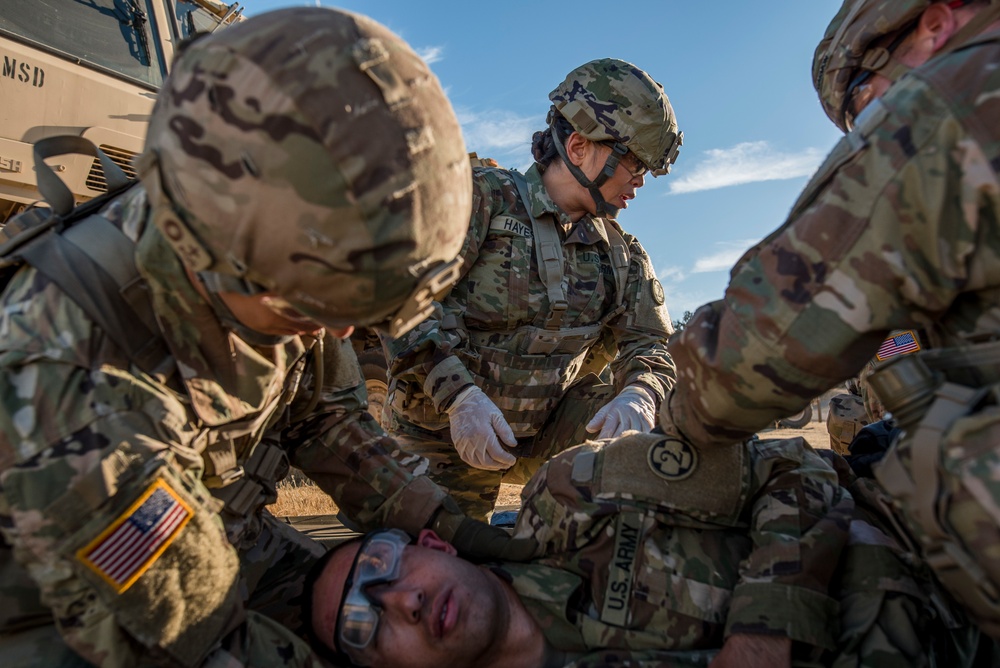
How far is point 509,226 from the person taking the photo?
394 centimetres

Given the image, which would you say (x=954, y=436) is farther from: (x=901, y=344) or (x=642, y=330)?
(x=642, y=330)

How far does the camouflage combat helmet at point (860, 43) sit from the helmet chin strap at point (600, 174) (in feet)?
4.09

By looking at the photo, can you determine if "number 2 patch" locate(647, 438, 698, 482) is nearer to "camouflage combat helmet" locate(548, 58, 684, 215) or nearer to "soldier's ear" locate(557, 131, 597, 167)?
"camouflage combat helmet" locate(548, 58, 684, 215)

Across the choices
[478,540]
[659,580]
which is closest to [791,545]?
[659,580]

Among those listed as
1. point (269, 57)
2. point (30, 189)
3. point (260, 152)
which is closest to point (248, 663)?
point (260, 152)

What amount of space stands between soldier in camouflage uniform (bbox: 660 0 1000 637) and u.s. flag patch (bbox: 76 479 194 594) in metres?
1.30

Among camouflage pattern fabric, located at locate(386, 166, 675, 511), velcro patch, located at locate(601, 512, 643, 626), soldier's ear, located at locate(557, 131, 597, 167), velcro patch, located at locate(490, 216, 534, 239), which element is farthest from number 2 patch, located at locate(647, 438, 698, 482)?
soldier's ear, located at locate(557, 131, 597, 167)

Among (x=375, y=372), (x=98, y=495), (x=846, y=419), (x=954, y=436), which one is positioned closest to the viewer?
(x=954, y=436)

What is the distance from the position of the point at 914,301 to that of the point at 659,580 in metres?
1.08

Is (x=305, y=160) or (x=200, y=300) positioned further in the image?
(x=200, y=300)

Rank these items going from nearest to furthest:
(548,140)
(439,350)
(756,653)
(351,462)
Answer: (756,653)
(351,462)
(439,350)
(548,140)

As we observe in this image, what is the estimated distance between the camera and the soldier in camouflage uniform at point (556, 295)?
152 inches

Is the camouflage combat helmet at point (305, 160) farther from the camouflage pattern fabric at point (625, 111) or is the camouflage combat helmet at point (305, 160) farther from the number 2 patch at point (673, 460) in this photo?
the camouflage pattern fabric at point (625, 111)

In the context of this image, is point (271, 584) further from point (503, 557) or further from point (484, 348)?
point (484, 348)
